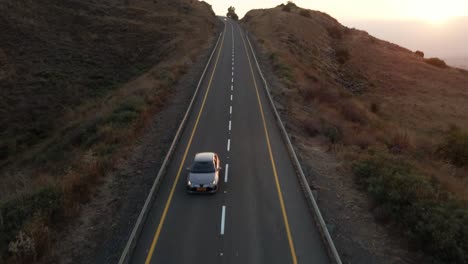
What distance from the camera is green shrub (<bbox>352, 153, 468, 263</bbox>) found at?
1357 centimetres

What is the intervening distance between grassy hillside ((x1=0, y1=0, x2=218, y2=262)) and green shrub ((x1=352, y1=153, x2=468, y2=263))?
45.5 ft

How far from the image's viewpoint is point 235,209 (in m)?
17.7

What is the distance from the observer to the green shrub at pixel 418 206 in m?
13.6

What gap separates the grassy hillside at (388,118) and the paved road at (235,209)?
11.6 ft

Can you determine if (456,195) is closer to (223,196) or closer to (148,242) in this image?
(223,196)

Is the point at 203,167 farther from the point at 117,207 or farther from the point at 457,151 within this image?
the point at 457,151

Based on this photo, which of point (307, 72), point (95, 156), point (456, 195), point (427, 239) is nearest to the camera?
point (427, 239)

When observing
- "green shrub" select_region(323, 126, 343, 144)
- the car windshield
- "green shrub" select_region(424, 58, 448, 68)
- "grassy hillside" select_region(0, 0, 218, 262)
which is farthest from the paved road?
"green shrub" select_region(424, 58, 448, 68)

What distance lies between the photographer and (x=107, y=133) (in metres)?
25.7

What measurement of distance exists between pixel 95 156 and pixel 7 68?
33.8m

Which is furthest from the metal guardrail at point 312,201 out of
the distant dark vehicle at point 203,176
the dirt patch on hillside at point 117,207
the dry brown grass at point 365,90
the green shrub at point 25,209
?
the green shrub at point 25,209

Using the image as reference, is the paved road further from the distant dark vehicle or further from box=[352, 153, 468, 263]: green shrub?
box=[352, 153, 468, 263]: green shrub

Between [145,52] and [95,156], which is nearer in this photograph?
[95,156]

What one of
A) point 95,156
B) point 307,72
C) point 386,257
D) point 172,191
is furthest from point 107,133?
point 307,72
